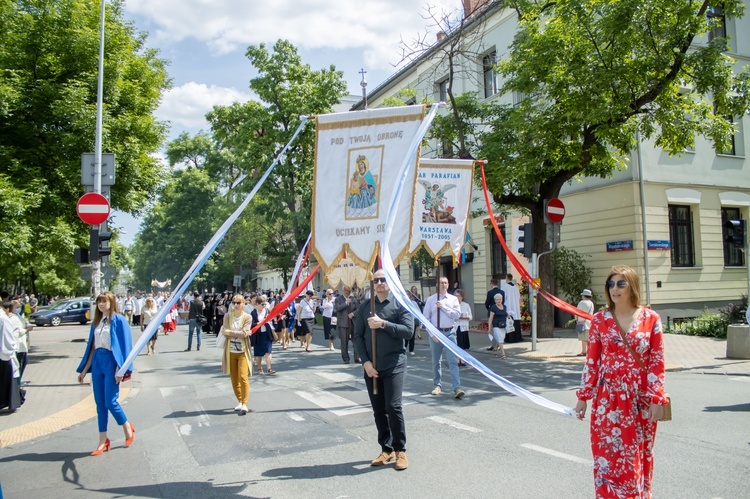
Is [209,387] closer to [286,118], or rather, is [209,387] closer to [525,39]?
[525,39]

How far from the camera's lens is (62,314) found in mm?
36656

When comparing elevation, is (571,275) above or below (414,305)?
above

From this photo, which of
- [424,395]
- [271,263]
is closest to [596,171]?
[424,395]

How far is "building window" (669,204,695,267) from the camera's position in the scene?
69.1 ft

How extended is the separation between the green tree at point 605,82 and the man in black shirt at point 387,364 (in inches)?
337

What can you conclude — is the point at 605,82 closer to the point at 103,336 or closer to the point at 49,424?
the point at 103,336

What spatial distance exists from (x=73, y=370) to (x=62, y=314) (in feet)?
83.4

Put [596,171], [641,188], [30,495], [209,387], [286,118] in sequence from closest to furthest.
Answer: [30,495] → [209,387] → [596,171] → [641,188] → [286,118]

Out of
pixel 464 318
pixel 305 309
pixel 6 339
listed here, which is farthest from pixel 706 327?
pixel 6 339

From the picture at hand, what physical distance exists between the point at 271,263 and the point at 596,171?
92.4ft

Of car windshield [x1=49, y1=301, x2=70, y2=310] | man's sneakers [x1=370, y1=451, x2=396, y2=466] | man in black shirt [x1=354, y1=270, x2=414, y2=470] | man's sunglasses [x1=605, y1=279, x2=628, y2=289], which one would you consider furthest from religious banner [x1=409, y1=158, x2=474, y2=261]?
car windshield [x1=49, y1=301, x2=70, y2=310]

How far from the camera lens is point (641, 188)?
65.6ft

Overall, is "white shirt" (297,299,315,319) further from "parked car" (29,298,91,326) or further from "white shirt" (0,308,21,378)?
"parked car" (29,298,91,326)

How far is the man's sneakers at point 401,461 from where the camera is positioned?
5605 mm
